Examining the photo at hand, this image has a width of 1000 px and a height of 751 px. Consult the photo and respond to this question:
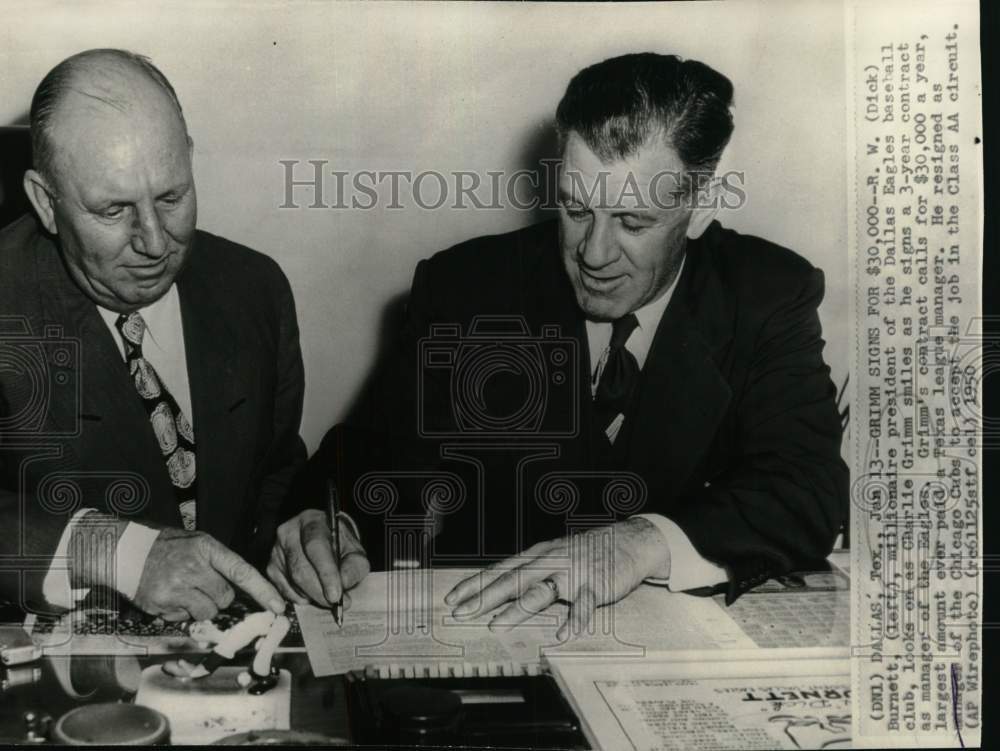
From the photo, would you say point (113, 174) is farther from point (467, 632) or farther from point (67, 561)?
point (467, 632)

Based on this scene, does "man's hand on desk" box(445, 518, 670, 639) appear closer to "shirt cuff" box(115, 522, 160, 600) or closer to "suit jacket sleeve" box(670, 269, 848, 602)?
"suit jacket sleeve" box(670, 269, 848, 602)

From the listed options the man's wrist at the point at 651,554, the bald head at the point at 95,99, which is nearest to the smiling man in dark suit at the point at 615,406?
the man's wrist at the point at 651,554

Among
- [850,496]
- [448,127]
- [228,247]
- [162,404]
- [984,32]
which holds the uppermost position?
[984,32]

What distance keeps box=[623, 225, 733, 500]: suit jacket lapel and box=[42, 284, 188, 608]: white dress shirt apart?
1.65ft

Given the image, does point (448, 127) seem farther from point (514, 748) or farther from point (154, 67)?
point (514, 748)

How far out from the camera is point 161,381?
3.62 feet

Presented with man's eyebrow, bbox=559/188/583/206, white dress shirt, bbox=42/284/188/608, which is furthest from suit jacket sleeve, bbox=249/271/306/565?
man's eyebrow, bbox=559/188/583/206

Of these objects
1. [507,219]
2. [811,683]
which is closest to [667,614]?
[811,683]

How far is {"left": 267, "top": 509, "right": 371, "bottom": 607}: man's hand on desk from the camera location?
1.08m

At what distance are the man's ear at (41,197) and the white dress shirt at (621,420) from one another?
592 mm

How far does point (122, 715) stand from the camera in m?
1.03

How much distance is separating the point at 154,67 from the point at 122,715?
69 centimetres

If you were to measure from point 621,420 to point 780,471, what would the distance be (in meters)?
0.18

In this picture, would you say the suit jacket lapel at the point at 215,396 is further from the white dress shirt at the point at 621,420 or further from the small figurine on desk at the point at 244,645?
the white dress shirt at the point at 621,420
